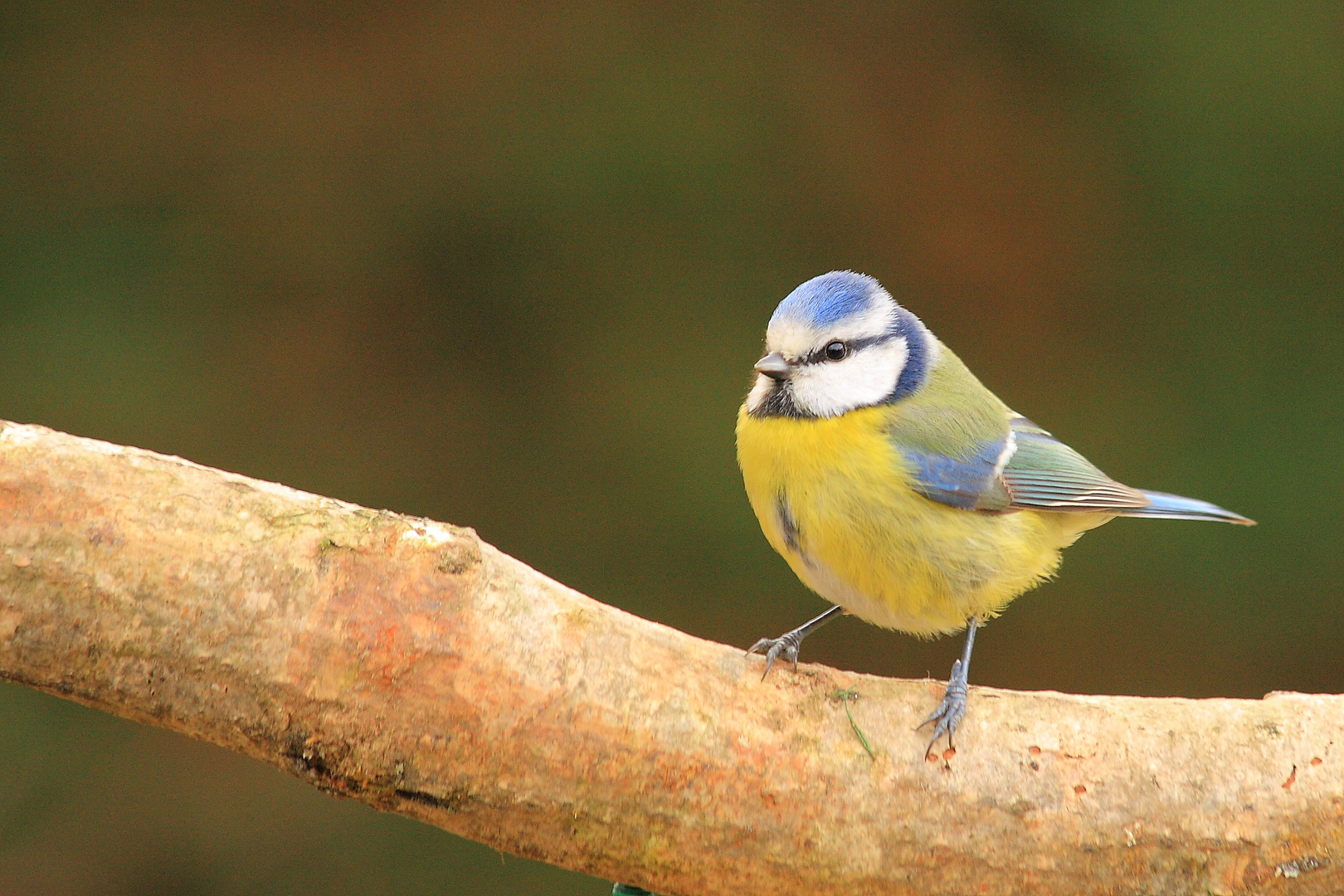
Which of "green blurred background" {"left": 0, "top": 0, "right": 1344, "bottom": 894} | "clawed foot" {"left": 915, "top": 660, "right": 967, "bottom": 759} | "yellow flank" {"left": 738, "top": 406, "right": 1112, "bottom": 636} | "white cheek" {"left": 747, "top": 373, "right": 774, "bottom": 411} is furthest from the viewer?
"green blurred background" {"left": 0, "top": 0, "right": 1344, "bottom": 894}

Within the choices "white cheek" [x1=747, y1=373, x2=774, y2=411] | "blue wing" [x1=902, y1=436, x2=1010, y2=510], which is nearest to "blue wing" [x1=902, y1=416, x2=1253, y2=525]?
"blue wing" [x1=902, y1=436, x2=1010, y2=510]

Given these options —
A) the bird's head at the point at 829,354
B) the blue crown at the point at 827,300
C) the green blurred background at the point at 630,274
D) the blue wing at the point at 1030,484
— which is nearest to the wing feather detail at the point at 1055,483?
the blue wing at the point at 1030,484

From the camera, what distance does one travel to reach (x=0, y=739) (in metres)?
2.49

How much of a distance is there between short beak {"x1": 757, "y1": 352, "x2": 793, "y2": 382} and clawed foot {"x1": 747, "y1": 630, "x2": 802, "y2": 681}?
0.40 m

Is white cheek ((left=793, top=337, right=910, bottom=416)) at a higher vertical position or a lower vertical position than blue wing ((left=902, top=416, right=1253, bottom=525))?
higher

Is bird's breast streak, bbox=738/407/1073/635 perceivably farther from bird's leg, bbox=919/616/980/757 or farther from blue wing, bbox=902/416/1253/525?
bird's leg, bbox=919/616/980/757

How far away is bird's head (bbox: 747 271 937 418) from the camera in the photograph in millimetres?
1796

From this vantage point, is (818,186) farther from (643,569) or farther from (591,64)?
(643,569)

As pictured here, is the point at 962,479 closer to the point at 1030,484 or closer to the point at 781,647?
the point at 1030,484

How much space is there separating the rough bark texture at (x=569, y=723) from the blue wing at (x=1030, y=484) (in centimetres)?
37

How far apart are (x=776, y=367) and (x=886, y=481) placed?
247 mm

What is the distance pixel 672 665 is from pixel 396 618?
360 millimetres

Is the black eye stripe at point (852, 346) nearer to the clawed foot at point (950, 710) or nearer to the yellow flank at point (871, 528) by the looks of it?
the yellow flank at point (871, 528)

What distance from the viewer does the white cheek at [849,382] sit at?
181cm
